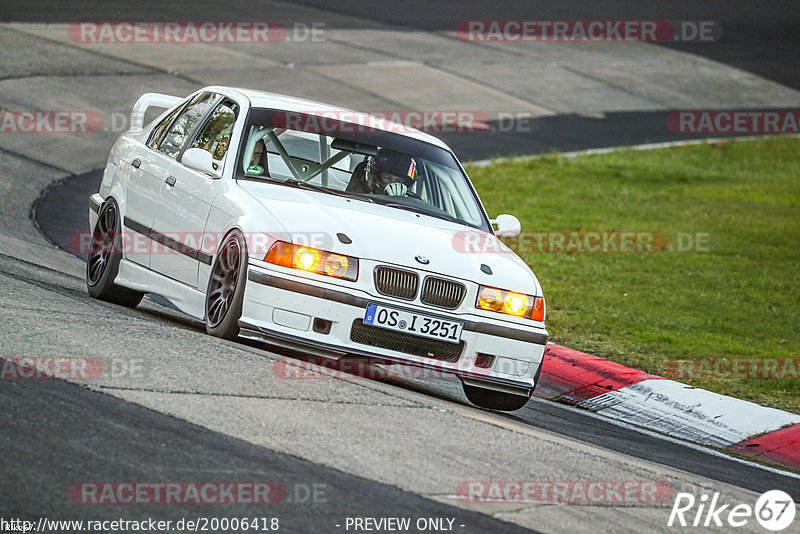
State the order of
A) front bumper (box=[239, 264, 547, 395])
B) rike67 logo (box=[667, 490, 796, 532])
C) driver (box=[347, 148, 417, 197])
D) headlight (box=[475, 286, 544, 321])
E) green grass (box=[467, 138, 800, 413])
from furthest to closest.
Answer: green grass (box=[467, 138, 800, 413]), driver (box=[347, 148, 417, 197]), headlight (box=[475, 286, 544, 321]), front bumper (box=[239, 264, 547, 395]), rike67 logo (box=[667, 490, 796, 532])

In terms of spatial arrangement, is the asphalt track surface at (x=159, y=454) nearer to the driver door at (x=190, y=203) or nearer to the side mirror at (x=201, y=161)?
the driver door at (x=190, y=203)

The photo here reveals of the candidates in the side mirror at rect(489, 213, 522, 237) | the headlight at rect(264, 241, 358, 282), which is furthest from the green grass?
the headlight at rect(264, 241, 358, 282)

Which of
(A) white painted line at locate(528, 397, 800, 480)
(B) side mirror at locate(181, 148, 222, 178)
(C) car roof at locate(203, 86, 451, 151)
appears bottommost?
(A) white painted line at locate(528, 397, 800, 480)

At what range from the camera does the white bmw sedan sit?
7.27 metres

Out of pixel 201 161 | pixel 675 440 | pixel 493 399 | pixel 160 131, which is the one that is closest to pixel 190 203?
pixel 201 161

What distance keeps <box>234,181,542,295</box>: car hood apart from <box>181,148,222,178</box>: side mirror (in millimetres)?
236

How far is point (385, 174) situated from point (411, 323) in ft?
5.20

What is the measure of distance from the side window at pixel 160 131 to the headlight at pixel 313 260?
7.89 feet

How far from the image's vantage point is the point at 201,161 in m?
8.08

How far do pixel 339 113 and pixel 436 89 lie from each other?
54.5ft

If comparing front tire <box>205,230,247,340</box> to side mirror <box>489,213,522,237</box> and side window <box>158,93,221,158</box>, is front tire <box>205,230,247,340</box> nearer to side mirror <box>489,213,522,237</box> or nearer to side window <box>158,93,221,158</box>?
side window <box>158,93,221,158</box>

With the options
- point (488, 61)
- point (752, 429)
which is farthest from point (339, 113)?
point (488, 61)

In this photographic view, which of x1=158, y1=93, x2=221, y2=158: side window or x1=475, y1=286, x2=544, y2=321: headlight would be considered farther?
x1=158, y1=93, x2=221, y2=158: side window

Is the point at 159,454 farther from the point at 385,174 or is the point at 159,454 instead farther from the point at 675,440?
the point at 675,440
